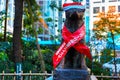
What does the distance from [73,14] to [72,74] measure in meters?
1.25

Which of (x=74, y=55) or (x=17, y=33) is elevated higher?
(x=17, y=33)

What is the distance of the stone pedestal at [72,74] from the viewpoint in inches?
290

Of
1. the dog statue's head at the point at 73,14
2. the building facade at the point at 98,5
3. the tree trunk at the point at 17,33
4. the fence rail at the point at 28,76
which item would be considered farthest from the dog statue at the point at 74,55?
the building facade at the point at 98,5

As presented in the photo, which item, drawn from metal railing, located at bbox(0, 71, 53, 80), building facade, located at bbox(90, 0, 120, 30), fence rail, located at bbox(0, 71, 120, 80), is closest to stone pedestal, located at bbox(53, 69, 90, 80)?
fence rail, located at bbox(0, 71, 120, 80)

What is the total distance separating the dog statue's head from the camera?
7.17 meters

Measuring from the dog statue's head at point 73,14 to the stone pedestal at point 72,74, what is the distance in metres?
0.87

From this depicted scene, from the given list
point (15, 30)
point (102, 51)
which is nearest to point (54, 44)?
point (102, 51)

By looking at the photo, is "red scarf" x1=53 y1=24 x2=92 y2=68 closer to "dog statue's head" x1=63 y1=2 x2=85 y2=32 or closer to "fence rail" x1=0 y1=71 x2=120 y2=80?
"dog statue's head" x1=63 y1=2 x2=85 y2=32

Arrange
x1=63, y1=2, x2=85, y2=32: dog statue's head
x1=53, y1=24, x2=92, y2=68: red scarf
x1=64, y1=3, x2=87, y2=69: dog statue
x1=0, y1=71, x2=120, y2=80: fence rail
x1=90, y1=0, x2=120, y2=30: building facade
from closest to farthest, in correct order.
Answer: x1=63, y1=2, x2=85, y2=32: dog statue's head → x1=53, y1=24, x2=92, y2=68: red scarf → x1=64, y1=3, x2=87, y2=69: dog statue → x1=0, y1=71, x2=120, y2=80: fence rail → x1=90, y1=0, x2=120, y2=30: building facade

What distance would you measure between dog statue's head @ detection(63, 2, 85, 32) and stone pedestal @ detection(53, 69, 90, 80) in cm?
87

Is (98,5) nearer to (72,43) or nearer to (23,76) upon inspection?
(23,76)

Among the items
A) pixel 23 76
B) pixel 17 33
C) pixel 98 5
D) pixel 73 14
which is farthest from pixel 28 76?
pixel 98 5

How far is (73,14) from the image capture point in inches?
284

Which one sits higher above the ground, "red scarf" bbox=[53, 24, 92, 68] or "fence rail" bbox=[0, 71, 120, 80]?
"red scarf" bbox=[53, 24, 92, 68]
